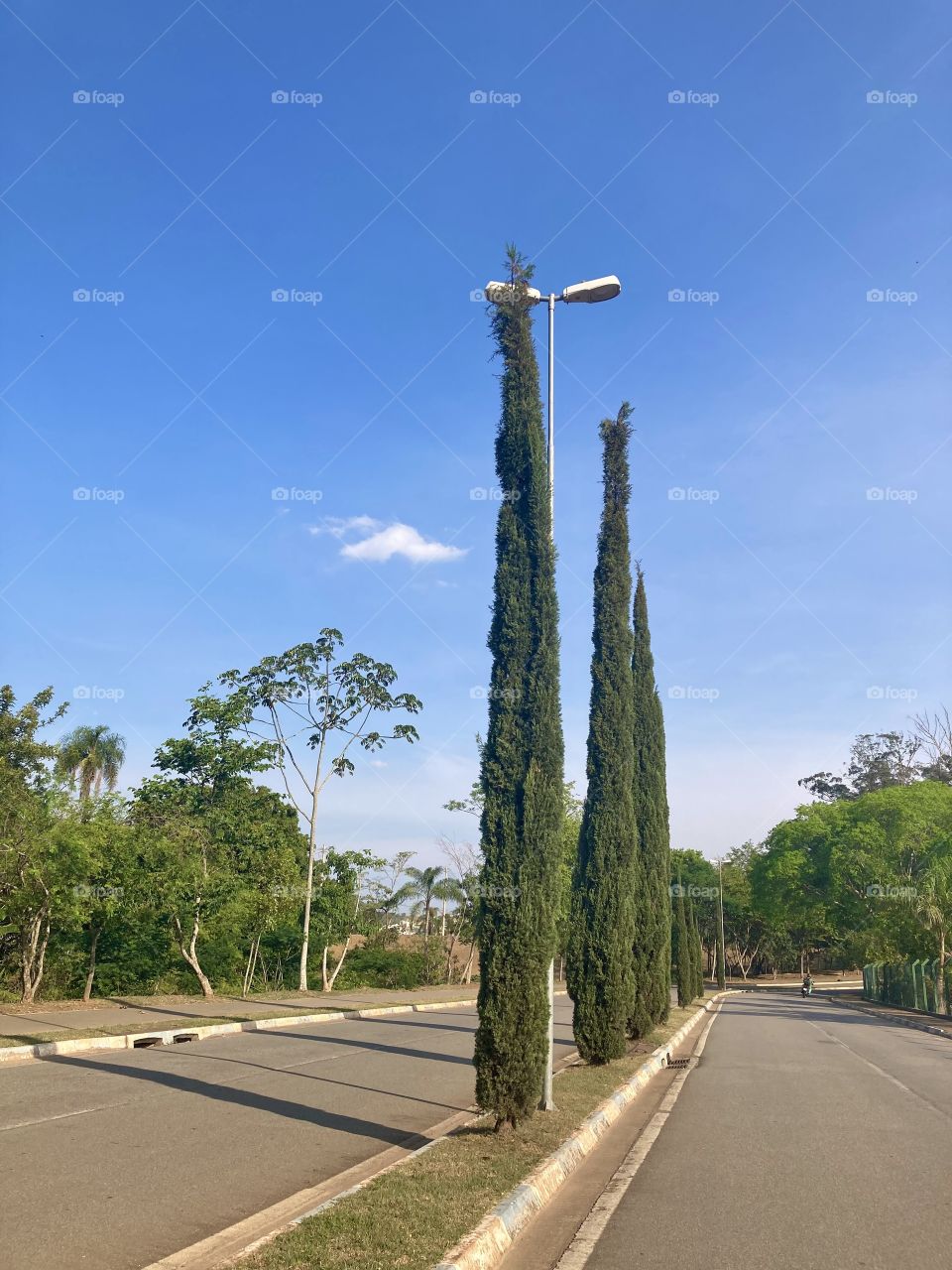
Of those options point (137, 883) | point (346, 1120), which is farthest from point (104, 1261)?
point (137, 883)

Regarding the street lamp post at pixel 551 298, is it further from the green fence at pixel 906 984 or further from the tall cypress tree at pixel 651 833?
the green fence at pixel 906 984

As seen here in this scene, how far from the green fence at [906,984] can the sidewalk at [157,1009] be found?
18535 millimetres

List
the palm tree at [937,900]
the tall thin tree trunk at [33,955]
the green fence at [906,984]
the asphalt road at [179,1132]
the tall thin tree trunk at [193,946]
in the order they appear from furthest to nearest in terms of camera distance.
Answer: the palm tree at [937,900], the green fence at [906,984], the tall thin tree trunk at [193,946], the tall thin tree trunk at [33,955], the asphalt road at [179,1132]

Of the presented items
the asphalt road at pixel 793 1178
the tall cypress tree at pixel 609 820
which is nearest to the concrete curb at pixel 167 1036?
the tall cypress tree at pixel 609 820

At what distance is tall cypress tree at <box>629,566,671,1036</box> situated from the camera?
19.2 m

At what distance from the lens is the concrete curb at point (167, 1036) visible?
47.8ft

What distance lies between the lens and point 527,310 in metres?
11.1

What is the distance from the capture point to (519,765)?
9.70 m

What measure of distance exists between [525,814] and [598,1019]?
6.30 meters

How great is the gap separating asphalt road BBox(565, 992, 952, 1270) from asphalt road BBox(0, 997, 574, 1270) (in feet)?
8.82

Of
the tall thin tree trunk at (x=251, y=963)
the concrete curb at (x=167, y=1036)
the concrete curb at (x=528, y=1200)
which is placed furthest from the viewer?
the tall thin tree trunk at (x=251, y=963)

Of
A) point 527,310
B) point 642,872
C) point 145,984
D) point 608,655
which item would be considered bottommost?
point 145,984

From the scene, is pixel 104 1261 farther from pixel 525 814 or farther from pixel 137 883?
pixel 137 883

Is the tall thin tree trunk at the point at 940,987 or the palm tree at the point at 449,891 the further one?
the palm tree at the point at 449,891
